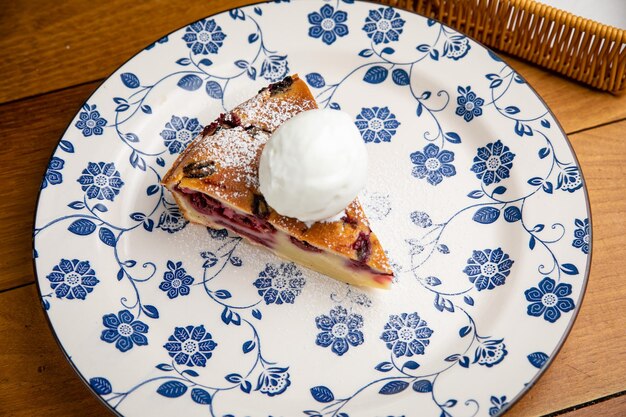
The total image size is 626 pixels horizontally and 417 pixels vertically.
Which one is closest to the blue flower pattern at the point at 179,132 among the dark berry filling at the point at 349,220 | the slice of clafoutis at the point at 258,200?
the slice of clafoutis at the point at 258,200

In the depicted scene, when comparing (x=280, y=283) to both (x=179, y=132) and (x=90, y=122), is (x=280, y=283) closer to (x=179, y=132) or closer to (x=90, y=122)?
(x=179, y=132)

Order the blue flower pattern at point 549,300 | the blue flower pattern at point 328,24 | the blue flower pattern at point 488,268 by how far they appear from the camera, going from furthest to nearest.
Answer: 1. the blue flower pattern at point 328,24
2. the blue flower pattern at point 488,268
3. the blue flower pattern at point 549,300

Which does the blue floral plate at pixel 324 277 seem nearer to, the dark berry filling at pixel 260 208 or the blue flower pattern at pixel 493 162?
the blue flower pattern at pixel 493 162

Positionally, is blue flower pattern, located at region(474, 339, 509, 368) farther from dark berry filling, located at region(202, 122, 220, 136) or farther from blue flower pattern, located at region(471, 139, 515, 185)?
dark berry filling, located at region(202, 122, 220, 136)

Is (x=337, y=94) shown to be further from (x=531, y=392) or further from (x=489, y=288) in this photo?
(x=531, y=392)

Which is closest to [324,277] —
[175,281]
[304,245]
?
[304,245]

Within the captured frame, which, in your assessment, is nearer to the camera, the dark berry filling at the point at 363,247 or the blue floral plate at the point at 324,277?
the blue floral plate at the point at 324,277
